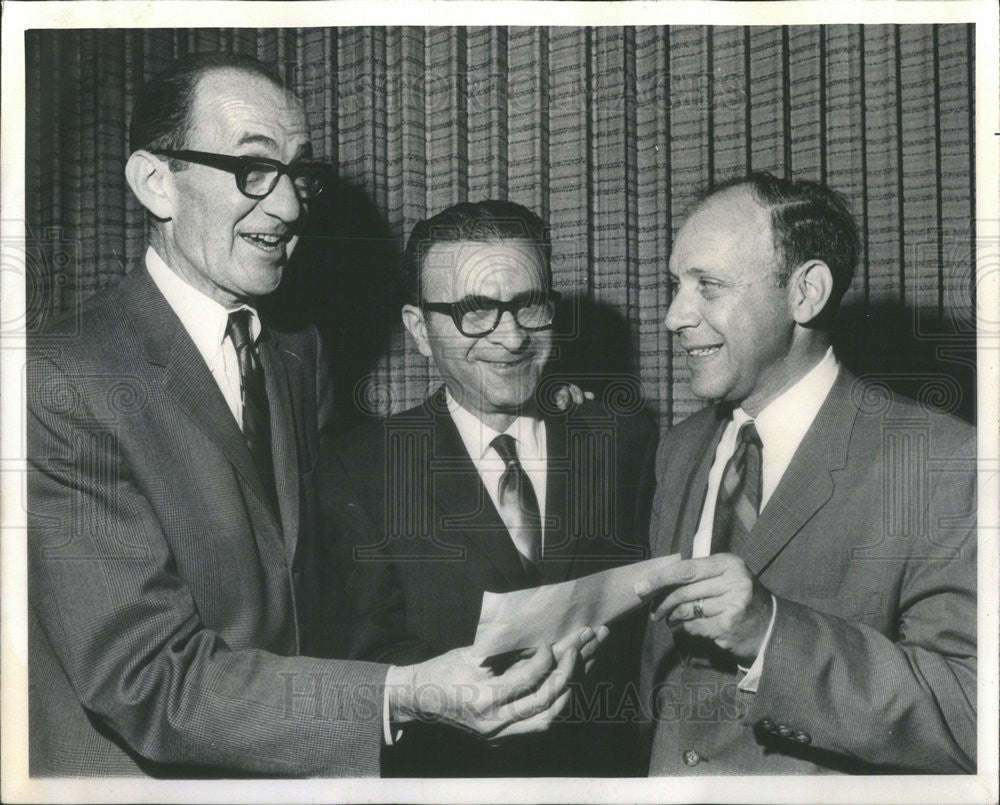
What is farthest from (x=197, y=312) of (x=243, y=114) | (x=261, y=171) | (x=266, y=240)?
(x=243, y=114)

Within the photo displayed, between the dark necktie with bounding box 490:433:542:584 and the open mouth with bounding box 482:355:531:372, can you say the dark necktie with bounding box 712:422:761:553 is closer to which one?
the dark necktie with bounding box 490:433:542:584

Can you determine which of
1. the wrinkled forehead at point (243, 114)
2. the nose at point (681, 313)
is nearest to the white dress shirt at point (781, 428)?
the nose at point (681, 313)

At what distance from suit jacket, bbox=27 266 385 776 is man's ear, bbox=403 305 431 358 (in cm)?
23

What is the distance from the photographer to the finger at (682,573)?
7.57 feet

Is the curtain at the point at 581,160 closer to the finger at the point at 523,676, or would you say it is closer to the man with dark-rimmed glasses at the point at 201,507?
the man with dark-rimmed glasses at the point at 201,507

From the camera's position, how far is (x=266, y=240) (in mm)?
2328

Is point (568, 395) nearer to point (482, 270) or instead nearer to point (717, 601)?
point (482, 270)

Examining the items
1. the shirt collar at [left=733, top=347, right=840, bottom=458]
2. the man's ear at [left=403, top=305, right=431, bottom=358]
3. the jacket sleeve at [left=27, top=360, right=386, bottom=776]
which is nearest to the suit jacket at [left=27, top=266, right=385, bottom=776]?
the jacket sleeve at [left=27, top=360, right=386, bottom=776]

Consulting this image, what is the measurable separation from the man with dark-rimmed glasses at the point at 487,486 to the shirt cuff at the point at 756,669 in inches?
9.9

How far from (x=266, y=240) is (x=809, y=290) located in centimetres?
128

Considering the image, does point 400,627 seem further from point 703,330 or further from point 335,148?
point 335,148

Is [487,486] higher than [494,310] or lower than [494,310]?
lower

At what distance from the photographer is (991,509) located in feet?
7.91

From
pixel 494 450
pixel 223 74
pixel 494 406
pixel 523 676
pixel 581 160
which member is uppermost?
pixel 223 74
